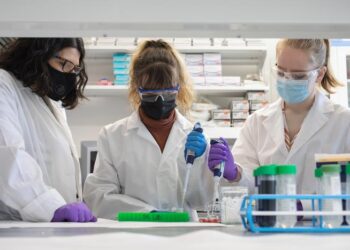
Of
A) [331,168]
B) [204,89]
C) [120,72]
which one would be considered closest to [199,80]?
[204,89]

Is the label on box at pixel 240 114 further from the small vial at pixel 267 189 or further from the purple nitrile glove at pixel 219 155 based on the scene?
the small vial at pixel 267 189

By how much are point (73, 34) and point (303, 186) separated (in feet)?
3.96

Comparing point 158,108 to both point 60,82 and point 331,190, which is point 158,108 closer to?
point 60,82

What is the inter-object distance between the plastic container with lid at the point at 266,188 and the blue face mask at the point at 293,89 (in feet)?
3.32

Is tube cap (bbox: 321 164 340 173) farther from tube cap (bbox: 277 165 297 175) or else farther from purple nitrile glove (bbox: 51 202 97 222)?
purple nitrile glove (bbox: 51 202 97 222)

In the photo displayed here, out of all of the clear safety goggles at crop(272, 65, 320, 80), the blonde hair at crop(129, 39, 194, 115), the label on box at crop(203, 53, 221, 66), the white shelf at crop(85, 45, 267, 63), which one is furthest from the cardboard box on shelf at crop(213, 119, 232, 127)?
the clear safety goggles at crop(272, 65, 320, 80)

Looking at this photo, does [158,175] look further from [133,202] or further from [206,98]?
[206,98]

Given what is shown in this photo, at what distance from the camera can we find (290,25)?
0.77 meters

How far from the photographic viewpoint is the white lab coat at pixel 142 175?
5.85ft

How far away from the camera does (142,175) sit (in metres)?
1.82

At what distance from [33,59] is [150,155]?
24.8 inches

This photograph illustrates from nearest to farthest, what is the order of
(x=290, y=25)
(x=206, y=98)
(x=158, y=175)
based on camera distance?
(x=290, y=25)
(x=158, y=175)
(x=206, y=98)

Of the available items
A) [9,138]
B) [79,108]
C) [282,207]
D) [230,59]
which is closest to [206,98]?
[230,59]

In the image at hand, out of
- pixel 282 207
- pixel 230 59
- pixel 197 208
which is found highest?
pixel 230 59
